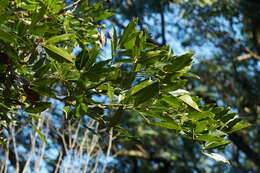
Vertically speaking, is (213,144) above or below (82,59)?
below

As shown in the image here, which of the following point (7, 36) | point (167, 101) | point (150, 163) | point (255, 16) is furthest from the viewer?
point (150, 163)

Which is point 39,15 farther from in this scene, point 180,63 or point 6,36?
point 180,63

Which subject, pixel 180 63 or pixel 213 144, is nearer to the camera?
pixel 180 63

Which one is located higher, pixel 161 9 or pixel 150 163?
pixel 161 9

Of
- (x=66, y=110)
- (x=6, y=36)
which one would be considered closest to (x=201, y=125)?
(x=66, y=110)

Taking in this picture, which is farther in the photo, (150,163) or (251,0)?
(150,163)

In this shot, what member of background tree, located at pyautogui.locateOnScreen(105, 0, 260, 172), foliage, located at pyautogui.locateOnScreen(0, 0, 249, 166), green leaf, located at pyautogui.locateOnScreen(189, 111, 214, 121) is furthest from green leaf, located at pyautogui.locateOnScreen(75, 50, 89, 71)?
background tree, located at pyautogui.locateOnScreen(105, 0, 260, 172)

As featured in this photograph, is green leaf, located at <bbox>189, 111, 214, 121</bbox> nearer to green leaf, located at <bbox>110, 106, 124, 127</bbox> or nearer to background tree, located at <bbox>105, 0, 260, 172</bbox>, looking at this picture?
green leaf, located at <bbox>110, 106, 124, 127</bbox>

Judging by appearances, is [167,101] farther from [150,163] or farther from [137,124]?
[150,163]

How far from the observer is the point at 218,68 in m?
3.52

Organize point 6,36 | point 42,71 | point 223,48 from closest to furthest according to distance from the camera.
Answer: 1. point 6,36
2. point 42,71
3. point 223,48

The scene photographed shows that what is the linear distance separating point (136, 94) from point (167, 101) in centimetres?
6

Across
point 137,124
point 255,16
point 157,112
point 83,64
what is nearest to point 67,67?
point 83,64

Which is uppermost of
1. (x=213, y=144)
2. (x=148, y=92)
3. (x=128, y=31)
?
(x=128, y=31)
